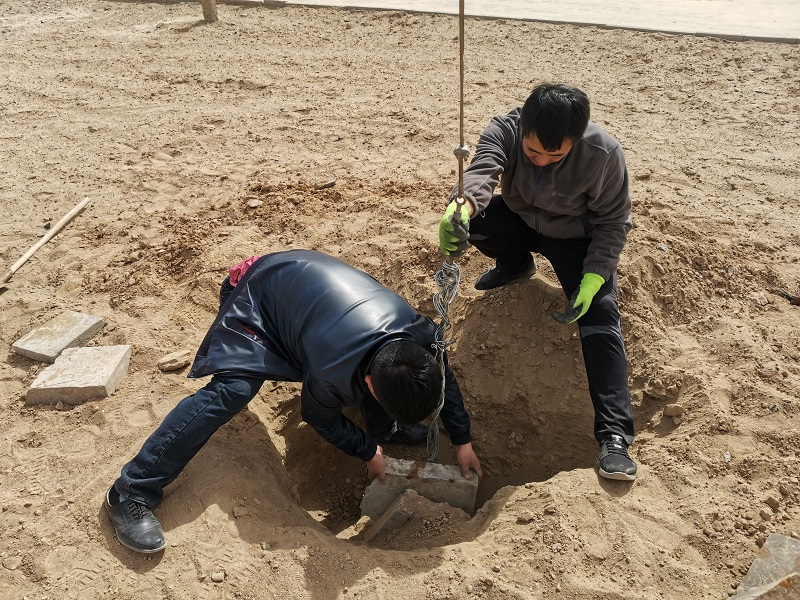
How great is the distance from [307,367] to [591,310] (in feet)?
3.88

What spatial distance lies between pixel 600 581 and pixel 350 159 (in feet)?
11.1

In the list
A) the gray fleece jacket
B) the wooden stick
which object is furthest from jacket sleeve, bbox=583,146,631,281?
the wooden stick

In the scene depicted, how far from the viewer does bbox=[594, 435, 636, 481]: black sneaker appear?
8.05 ft

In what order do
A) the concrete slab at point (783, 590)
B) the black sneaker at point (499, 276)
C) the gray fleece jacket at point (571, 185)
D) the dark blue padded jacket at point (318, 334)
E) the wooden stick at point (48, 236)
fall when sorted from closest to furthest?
1. the concrete slab at point (783, 590)
2. the dark blue padded jacket at point (318, 334)
3. the gray fleece jacket at point (571, 185)
4. the black sneaker at point (499, 276)
5. the wooden stick at point (48, 236)

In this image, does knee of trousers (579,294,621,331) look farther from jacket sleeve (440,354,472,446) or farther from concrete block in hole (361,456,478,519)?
concrete block in hole (361,456,478,519)

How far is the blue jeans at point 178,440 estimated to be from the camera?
2.41 metres

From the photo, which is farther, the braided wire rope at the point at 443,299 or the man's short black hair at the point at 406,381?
the braided wire rope at the point at 443,299

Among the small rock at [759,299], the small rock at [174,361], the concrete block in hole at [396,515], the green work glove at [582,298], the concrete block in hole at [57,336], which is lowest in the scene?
the concrete block in hole at [396,515]

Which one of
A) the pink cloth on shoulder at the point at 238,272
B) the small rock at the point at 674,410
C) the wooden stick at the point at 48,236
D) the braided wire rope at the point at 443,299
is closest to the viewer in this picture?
the braided wire rope at the point at 443,299

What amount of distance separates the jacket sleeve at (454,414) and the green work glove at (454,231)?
444 millimetres

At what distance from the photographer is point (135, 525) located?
2.36 meters

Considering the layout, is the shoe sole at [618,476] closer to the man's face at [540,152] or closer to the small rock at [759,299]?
the man's face at [540,152]

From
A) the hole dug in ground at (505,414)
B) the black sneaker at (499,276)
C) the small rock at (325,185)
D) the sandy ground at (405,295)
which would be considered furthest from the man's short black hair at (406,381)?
the small rock at (325,185)

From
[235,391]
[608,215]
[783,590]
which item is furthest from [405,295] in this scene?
[783,590]
